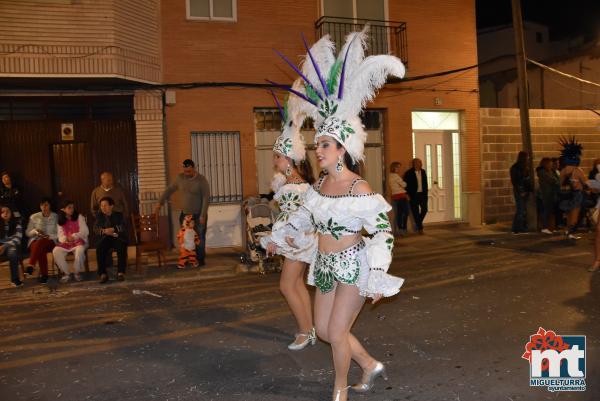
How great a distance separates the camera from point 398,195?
546 inches

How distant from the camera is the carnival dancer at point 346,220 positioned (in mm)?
4141

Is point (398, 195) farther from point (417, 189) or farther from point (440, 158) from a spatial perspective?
point (440, 158)

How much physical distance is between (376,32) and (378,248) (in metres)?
11.5

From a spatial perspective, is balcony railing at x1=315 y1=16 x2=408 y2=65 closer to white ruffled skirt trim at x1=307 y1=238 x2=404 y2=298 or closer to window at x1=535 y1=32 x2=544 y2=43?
white ruffled skirt trim at x1=307 y1=238 x2=404 y2=298

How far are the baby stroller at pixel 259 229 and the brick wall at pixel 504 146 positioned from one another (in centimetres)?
782

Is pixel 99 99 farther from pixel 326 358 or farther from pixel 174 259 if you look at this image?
pixel 326 358

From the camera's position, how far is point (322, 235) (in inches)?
173

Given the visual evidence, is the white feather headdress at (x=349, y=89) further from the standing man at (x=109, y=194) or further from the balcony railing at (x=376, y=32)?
the balcony railing at (x=376, y=32)

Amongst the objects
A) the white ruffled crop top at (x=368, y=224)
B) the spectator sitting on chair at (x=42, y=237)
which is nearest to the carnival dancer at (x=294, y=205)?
the white ruffled crop top at (x=368, y=224)

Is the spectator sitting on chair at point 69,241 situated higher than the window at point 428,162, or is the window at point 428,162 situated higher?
the window at point 428,162

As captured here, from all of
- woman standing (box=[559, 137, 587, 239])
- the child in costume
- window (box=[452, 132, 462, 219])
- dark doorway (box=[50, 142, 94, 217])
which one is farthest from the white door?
dark doorway (box=[50, 142, 94, 217])

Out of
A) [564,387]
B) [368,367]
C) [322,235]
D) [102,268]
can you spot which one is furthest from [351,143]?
[102,268]

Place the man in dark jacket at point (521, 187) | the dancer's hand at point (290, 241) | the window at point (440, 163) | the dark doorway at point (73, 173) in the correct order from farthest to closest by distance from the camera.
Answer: the window at point (440, 163)
the man in dark jacket at point (521, 187)
the dark doorway at point (73, 173)
the dancer's hand at point (290, 241)

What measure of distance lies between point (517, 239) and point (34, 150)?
1099 centimetres
